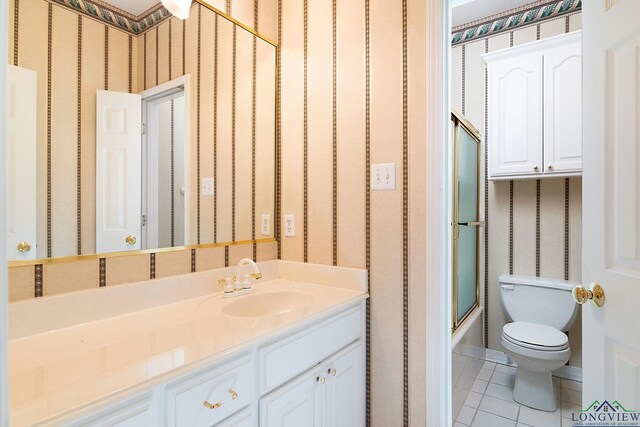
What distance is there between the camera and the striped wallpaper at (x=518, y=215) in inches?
88.9

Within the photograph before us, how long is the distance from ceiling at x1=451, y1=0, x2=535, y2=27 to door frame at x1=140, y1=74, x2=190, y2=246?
203 centimetres

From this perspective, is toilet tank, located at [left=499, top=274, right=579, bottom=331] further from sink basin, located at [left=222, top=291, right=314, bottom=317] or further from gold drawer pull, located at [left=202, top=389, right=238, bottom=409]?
gold drawer pull, located at [left=202, top=389, right=238, bottom=409]

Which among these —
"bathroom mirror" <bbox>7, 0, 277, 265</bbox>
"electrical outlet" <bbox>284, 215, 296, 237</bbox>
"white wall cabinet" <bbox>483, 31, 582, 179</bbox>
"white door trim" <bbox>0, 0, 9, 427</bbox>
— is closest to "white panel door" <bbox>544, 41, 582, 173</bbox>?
"white wall cabinet" <bbox>483, 31, 582, 179</bbox>

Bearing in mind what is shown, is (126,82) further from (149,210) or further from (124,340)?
(124,340)

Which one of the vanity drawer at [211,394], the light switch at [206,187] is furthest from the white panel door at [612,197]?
the light switch at [206,187]

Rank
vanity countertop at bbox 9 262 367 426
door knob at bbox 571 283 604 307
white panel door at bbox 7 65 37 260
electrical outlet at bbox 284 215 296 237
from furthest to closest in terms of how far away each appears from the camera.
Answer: electrical outlet at bbox 284 215 296 237, door knob at bbox 571 283 604 307, white panel door at bbox 7 65 37 260, vanity countertop at bbox 9 262 367 426

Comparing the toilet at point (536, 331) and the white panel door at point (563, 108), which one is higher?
the white panel door at point (563, 108)

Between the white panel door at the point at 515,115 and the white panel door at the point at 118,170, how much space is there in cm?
226

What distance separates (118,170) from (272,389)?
890 mm

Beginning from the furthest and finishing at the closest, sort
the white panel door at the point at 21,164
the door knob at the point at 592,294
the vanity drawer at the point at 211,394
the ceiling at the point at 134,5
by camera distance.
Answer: the ceiling at the point at 134,5 → the door knob at the point at 592,294 → the white panel door at the point at 21,164 → the vanity drawer at the point at 211,394

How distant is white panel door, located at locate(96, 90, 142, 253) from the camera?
110 centimetres

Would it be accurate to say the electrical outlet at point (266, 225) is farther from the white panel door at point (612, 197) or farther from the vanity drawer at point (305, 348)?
the white panel door at point (612, 197)

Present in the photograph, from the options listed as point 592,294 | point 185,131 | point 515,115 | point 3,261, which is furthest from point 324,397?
point 515,115

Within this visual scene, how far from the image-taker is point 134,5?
3.82ft
